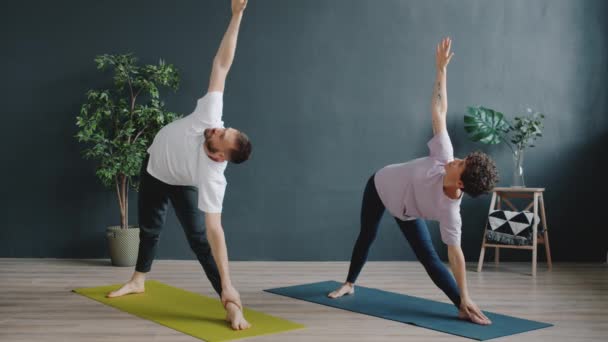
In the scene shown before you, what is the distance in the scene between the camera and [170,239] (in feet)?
16.6

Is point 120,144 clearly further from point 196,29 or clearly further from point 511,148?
point 511,148

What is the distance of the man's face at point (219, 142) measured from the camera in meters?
2.77

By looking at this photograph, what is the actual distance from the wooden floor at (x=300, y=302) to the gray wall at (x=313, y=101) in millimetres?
342

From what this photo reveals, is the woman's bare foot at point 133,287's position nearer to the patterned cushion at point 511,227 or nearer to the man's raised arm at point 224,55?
the man's raised arm at point 224,55

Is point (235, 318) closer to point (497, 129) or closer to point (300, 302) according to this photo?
point (300, 302)

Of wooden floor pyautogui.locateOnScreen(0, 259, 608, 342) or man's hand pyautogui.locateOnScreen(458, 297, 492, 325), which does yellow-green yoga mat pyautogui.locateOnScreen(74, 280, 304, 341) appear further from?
man's hand pyautogui.locateOnScreen(458, 297, 492, 325)

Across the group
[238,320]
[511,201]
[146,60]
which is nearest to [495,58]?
[511,201]

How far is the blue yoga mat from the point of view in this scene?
2965 millimetres

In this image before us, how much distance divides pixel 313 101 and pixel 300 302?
2.02 meters

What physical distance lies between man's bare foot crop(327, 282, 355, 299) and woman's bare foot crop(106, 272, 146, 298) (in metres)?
1.05

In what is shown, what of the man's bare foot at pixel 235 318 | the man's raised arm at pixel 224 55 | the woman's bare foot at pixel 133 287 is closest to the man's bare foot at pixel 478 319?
the man's bare foot at pixel 235 318

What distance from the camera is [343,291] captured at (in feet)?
12.2

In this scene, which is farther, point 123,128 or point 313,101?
point 313,101

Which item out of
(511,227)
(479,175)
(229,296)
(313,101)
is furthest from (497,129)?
(229,296)
